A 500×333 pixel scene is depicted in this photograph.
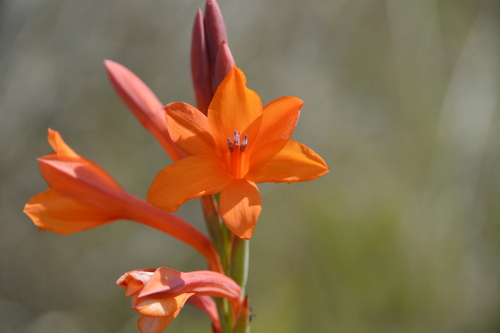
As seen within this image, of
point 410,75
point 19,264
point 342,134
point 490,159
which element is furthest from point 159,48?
point 490,159

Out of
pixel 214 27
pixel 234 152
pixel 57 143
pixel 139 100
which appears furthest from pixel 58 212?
pixel 214 27

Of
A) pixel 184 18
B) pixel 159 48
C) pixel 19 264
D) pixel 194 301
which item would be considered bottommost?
pixel 19 264

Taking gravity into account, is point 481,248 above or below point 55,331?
above

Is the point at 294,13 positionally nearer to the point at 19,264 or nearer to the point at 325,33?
the point at 325,33

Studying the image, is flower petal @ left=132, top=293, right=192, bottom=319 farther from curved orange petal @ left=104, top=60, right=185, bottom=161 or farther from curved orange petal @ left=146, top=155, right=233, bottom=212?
curved orange petal @ left=104, top=60, right=185, bottom=161

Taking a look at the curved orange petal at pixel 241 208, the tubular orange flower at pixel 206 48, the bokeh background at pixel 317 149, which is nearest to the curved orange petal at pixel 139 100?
the tubular orange flower at pixel 206 48

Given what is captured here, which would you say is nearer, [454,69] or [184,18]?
[184,18]

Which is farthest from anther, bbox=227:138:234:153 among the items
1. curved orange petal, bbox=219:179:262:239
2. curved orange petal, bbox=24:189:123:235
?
curved orange petal, bbox=24:189:123:235
